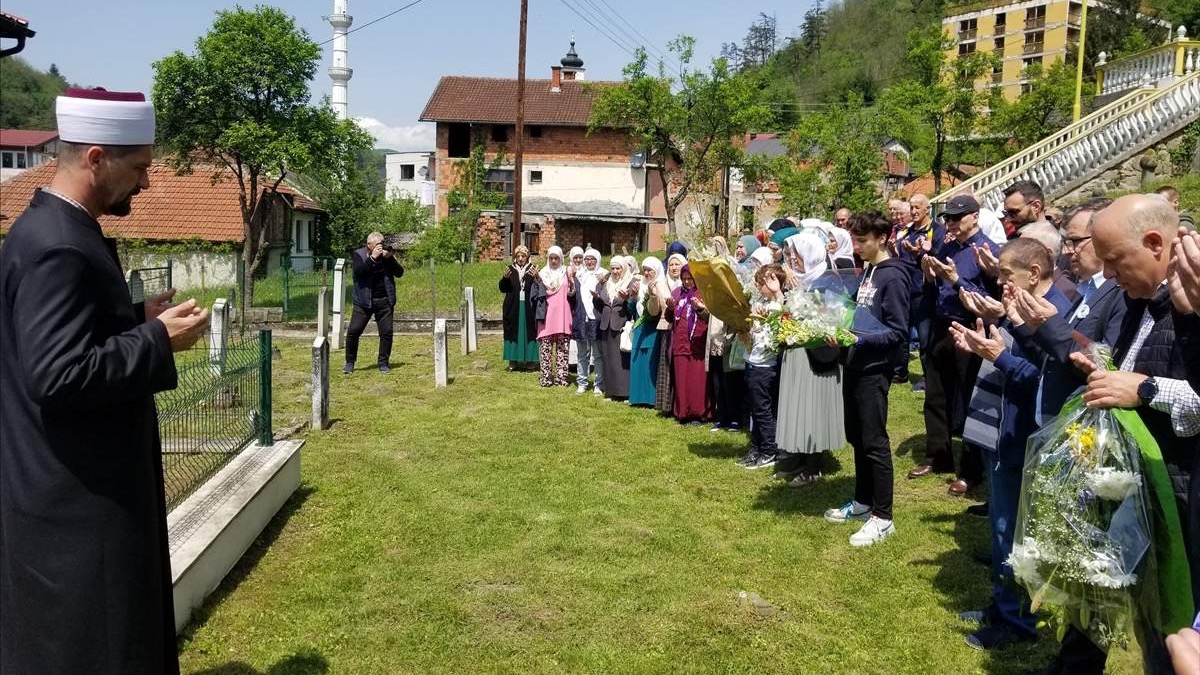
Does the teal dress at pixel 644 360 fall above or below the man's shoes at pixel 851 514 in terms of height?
above

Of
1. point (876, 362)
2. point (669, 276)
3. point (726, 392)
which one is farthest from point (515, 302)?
point (876, 362)

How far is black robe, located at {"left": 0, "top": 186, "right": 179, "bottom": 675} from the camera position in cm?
262

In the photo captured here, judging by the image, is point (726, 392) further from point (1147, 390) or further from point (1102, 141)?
point (1102, 141)

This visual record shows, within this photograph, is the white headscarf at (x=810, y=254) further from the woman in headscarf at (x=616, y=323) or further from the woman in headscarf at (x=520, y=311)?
the woman in headscarf at (x=520, y=311)

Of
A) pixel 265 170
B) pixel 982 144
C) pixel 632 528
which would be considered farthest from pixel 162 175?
pixel 632 528

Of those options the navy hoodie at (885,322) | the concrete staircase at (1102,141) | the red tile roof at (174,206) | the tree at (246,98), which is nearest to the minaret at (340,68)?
the red tile roof at (174,206)

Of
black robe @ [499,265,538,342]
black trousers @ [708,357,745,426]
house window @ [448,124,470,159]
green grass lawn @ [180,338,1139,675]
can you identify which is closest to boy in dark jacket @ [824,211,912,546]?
green grass lawn @ [180,338,1139,675]

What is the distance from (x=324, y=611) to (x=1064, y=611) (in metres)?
3.92

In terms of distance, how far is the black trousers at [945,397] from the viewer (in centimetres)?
737

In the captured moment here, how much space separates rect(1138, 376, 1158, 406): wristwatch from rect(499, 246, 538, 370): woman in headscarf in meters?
11.0

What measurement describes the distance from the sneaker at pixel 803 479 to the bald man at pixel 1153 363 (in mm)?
4451

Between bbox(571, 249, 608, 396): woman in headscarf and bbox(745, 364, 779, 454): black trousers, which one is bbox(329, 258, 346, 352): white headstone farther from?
bbox(745, 364, 779, 454): black trousers

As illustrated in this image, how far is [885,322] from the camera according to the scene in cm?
597

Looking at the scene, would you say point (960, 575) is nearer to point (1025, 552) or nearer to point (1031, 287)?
point (1031, 287)
